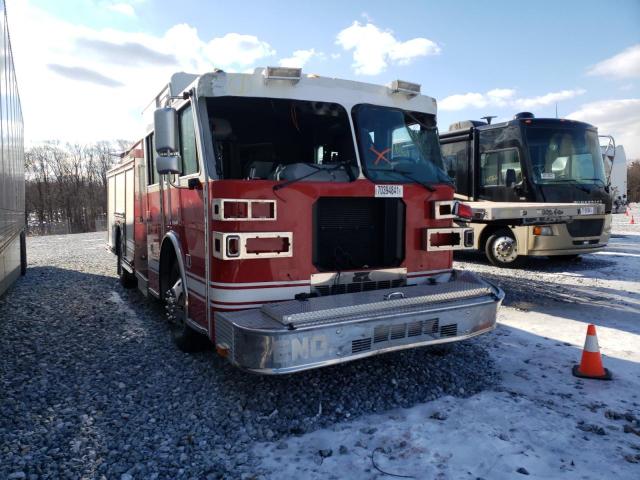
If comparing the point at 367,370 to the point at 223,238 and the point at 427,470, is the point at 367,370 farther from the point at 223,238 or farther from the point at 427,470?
the point at 223,238

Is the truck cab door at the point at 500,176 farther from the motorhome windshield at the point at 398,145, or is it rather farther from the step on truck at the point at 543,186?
the motorhome windshield at the point at 398,145

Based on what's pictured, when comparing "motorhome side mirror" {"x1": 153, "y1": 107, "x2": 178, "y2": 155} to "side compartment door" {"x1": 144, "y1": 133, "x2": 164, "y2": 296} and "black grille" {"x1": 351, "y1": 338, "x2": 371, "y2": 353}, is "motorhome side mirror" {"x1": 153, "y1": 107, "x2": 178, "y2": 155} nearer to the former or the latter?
"side compartment door" {"x1": 144, "y1": 133, "x2": 164, "y2": 296}

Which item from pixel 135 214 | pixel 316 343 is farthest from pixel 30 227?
pixel 316 343

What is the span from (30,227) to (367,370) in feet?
126

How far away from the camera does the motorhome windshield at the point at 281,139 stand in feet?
13.1

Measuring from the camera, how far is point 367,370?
422cm

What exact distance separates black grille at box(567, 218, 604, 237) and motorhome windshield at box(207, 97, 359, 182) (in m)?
7.10

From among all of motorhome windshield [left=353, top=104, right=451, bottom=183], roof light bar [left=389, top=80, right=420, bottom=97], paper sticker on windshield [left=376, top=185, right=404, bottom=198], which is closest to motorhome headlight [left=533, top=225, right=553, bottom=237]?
motorhome windshield [left=353, top=104, right=451, bottom=183]

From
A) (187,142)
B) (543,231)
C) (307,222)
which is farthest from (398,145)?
(543,231)

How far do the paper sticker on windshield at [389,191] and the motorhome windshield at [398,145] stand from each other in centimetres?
8

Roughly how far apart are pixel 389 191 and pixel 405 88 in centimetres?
107

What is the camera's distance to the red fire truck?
341 centimetres

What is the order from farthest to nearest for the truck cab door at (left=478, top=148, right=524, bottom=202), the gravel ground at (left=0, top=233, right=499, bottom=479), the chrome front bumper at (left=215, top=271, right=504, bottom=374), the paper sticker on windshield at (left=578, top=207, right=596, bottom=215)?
1. the truck cab door at (left=478, top=148, right=524, bottom=202)
2. the paper sticker on windshield at (left=578, top=207, right=596, bottom=215)
3. the chrome front bumper at (left=215, top=271, right=504, bottom=374)
4. the gravel ground at (left=0, top=233, right=499, bottom=479)

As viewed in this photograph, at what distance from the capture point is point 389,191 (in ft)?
13.7
